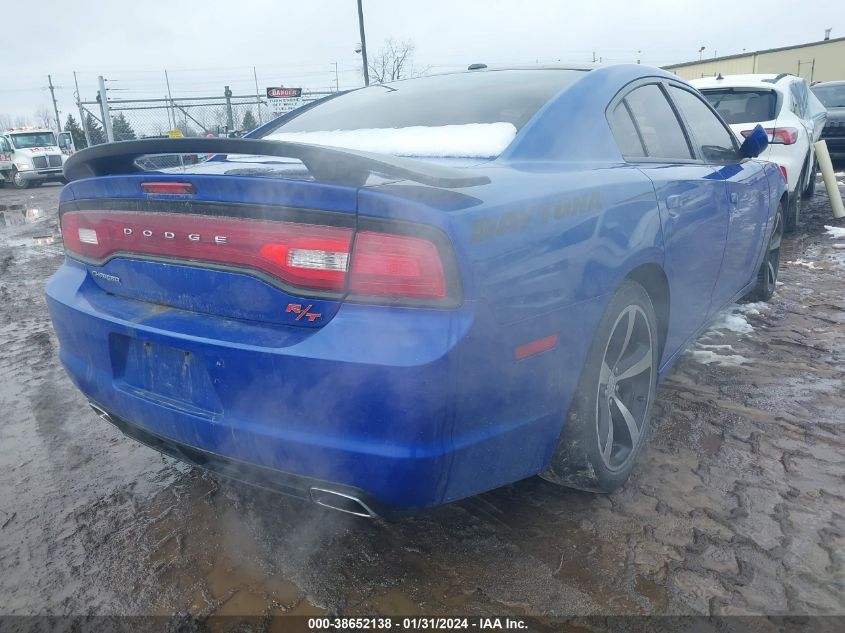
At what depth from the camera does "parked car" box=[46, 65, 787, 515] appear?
1.56 metres

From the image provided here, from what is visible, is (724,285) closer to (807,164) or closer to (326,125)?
(326,125)

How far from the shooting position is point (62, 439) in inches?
114

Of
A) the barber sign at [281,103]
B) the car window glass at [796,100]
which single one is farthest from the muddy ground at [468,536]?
the barber sign at [281,103]

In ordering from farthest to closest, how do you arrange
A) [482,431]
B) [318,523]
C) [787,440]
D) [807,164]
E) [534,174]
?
[807,164] → [787,440] → [318,523] → [534,174] → [482,431]

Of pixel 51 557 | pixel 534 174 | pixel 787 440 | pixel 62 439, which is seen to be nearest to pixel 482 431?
pixel 534 174

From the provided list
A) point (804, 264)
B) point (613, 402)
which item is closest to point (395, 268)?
point (613, 402)

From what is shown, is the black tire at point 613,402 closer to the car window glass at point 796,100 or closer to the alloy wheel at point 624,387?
the alloy wheel at point 624,387

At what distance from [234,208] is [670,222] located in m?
1.60

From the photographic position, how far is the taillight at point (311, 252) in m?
1.55

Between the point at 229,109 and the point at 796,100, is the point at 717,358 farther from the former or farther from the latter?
the point at 229,109

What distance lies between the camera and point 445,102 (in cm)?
263

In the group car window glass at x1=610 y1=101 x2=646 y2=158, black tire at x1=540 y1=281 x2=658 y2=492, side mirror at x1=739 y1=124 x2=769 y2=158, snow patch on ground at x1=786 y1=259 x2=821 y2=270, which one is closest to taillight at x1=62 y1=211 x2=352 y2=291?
black tire at x1=540 y1=281 x2=658 y2=492

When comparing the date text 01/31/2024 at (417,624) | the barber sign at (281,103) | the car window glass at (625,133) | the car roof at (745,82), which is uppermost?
the barber sign at (281,103)

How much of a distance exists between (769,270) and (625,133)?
258 cm
